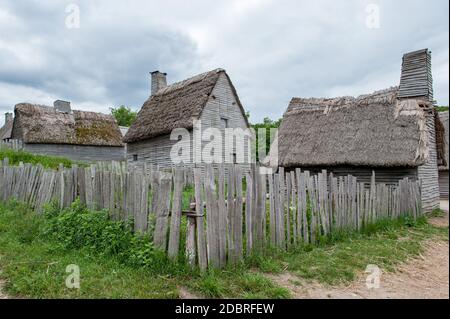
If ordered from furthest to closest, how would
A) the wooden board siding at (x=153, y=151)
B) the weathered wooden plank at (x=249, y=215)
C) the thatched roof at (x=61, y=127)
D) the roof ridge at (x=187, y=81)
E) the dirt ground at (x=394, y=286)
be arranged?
the thatched roof at (x=61, y=127)
the roof ridge at (x=187, y=81)
the wooden board siding at (x=153, y=151)
the weathered wooden plank at (x=249, y=215)
the dirt ground at (x=394, y=286)

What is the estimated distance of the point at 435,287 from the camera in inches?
172

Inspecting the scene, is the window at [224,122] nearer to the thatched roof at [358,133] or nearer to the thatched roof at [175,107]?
the thatched roof at [175,107]

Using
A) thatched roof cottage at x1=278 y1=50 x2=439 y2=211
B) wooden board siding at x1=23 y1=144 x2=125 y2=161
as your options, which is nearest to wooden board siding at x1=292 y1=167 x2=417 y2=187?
thatched roof cottage at x1=278 y1=50 x2=439 y2=211

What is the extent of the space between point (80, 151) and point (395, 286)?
26885 mm

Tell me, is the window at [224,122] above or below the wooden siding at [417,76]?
below

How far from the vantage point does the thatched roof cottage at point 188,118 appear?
16328 mm

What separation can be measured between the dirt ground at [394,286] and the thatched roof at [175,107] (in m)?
12.2

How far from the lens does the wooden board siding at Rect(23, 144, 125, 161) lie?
2514 cm

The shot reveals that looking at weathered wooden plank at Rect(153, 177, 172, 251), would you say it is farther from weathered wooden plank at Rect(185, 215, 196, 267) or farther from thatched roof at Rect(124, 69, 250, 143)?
thatched roof at Rect(124, 69, 250, 143)

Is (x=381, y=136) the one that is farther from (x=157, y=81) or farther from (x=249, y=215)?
(x=157, y=81)

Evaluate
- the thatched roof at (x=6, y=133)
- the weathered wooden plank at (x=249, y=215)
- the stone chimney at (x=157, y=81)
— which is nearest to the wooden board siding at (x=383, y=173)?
the weathered wooden plank at (x=249, y=215)
